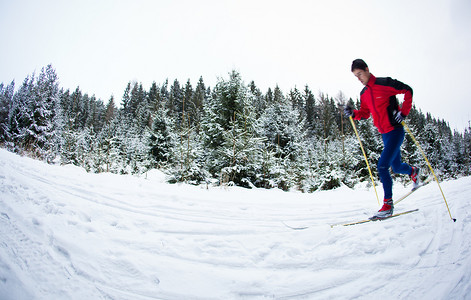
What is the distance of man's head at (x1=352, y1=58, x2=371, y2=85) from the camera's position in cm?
309

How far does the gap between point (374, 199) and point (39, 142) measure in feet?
74.0

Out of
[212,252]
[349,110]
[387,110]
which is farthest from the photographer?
[349,110]

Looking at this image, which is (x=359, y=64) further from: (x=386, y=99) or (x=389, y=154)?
(x=389, y=154)

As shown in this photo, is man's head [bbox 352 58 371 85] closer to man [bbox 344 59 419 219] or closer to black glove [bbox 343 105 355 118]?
man [bbox 344 59 419 219]

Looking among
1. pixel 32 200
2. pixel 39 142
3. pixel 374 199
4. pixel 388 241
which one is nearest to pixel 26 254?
pixel 32 200

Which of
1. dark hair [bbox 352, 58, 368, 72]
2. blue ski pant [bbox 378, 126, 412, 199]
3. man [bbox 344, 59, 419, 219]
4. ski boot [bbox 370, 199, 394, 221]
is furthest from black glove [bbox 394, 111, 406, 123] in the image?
ski boot [bbox 370, 199, 394, 221]

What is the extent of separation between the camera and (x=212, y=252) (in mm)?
1854

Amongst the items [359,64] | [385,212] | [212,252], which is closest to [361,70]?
[359,64]

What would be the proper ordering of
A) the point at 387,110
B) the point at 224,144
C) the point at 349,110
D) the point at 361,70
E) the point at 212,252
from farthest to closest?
the point at 224,144, the point at 349,110, the point at 361,70, the point at 387,110, the point at 212,252

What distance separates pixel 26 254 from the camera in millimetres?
1461

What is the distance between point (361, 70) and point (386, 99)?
0.58 metres

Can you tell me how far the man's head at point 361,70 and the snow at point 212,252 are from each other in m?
2.07

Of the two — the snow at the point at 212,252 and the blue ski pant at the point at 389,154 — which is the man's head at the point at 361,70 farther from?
the snow at the point at 212,252

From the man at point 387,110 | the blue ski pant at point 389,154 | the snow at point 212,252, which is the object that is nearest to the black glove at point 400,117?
the man at point 387,110
